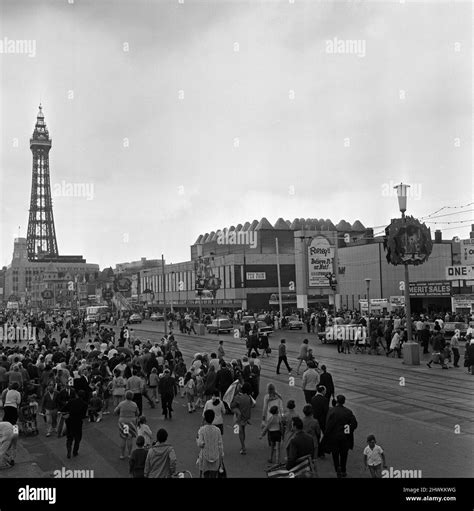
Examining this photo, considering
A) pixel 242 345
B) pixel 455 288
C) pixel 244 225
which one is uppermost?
pixel 244 225

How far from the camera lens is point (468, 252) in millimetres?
37500

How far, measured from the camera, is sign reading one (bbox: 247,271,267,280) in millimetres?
71500

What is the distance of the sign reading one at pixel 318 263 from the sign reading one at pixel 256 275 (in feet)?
79.3

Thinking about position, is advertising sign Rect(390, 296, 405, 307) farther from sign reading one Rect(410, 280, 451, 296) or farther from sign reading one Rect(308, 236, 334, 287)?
sign reading one Rect(308, 236, 334, 287)

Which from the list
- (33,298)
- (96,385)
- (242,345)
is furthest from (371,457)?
(33,298)

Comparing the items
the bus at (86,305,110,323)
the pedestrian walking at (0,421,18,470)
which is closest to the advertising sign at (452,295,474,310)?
the pedestrian walking at (0,421,18,470)

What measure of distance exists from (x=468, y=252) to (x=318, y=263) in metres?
13.6

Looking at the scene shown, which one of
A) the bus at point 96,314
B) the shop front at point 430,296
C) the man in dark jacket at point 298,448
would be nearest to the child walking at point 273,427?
the man in dark jacket at point 298,448

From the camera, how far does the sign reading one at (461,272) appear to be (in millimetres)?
37406
